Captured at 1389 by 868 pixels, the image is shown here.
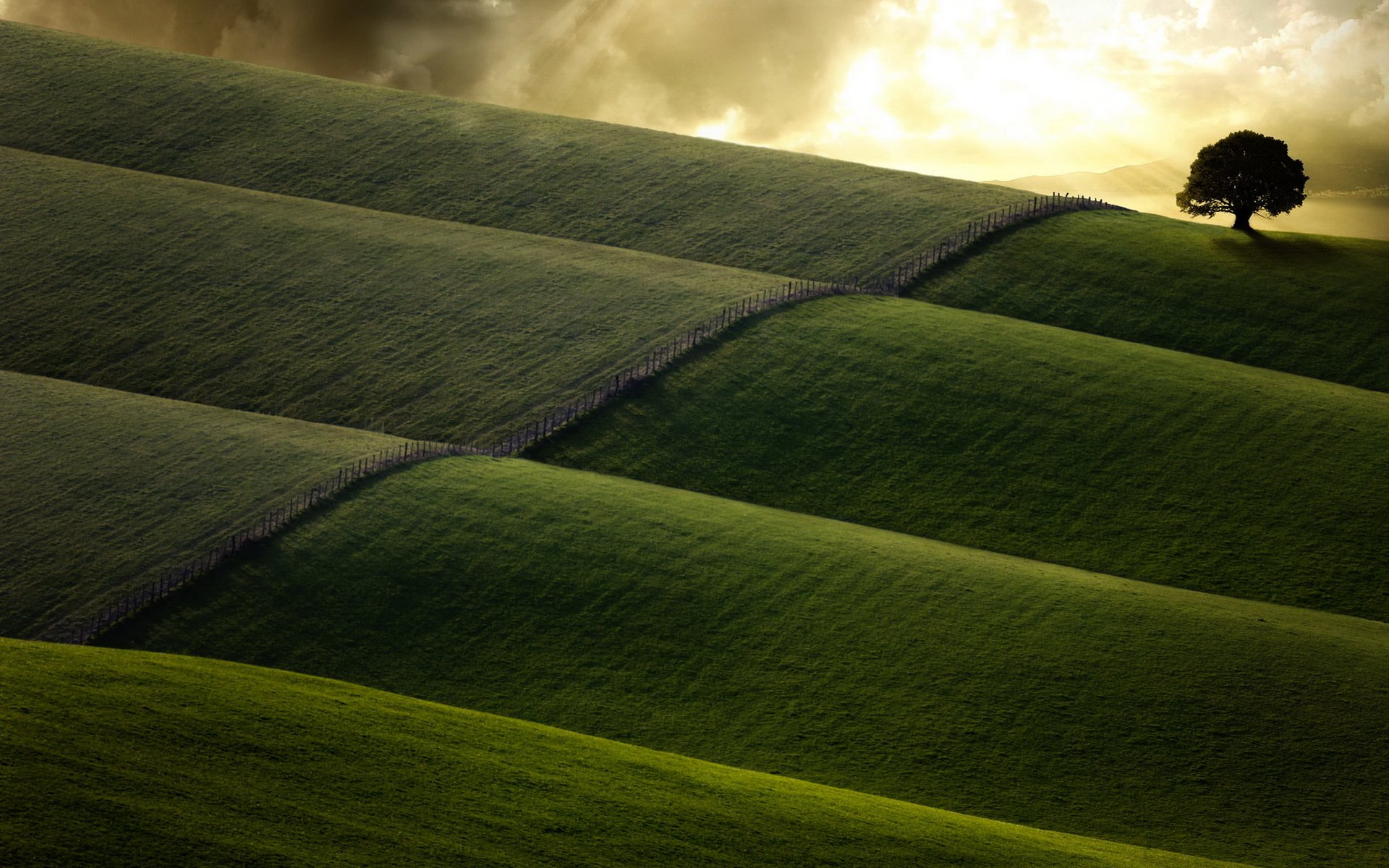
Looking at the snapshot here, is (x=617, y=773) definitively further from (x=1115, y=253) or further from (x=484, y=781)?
(x=1115, y=253)

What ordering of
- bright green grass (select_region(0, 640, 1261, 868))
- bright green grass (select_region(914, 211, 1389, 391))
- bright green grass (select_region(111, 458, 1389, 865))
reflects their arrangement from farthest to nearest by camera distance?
bright green grass (select_region(914, 211, 1389, 391)), bright green grass (select_region(111, 458, 1389, 865)), bright green grass (select_region(0, 640, 1261, 868))

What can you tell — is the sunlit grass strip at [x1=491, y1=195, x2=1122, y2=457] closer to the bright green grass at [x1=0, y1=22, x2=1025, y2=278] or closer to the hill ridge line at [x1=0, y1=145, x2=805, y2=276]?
the bright green grass at [x1=0, y1=22, x2=1025, y2=278]

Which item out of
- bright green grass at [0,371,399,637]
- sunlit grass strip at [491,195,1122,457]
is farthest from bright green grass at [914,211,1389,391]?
bright green grass at [0,371,399,637]

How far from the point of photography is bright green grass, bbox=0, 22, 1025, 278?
301ft

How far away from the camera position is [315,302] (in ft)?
246

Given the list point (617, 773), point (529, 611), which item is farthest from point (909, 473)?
point (617, 773)

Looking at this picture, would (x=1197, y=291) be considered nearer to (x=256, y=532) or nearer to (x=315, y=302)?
(x=315, y=302)

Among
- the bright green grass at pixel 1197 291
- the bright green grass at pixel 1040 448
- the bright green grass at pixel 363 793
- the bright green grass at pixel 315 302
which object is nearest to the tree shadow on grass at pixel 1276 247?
the bright green grass at pixel 1197 291

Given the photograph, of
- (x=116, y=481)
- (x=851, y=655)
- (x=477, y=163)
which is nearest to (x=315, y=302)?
(x=116, y=481)

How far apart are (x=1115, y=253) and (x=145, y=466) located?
222ft

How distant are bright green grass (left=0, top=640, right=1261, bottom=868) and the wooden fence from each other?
10534 mm

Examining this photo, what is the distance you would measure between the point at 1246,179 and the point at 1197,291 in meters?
18.0

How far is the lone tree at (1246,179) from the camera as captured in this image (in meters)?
96.6

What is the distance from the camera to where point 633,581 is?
47750 millimetres
